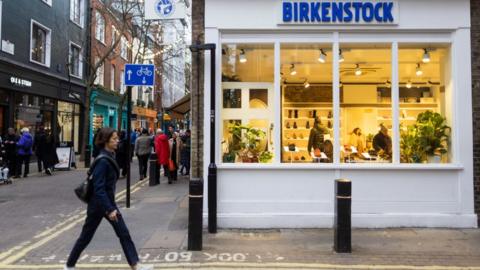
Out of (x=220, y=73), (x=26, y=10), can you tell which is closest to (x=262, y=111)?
(x=220, y=73)

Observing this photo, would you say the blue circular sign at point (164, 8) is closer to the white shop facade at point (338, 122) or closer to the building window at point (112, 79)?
the white shop facade at point (338, 122)

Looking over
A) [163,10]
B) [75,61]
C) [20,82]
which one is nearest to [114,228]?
[163,10]

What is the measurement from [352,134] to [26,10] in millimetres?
17418

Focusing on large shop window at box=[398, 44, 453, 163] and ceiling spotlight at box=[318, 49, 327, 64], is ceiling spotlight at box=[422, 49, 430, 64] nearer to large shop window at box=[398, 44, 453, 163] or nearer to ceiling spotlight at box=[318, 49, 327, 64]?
large shop window at box=[398, 44, 453, 163]

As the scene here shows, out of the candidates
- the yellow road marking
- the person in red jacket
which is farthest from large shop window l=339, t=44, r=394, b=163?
the person in red jacket

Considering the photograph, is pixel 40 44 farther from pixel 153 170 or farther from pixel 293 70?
pixel 293 70

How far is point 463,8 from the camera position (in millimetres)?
8219

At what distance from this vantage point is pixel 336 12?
823 centimetres

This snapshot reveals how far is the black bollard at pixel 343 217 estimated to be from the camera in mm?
6500

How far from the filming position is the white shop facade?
817cm

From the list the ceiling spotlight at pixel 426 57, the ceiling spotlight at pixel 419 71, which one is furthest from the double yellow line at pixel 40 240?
the ceiling spotlight at pixel 426 57

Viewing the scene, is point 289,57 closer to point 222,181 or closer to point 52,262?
point 222,181

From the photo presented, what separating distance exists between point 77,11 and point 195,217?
23.5 metres

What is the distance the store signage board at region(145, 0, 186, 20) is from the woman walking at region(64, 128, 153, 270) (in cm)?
463
